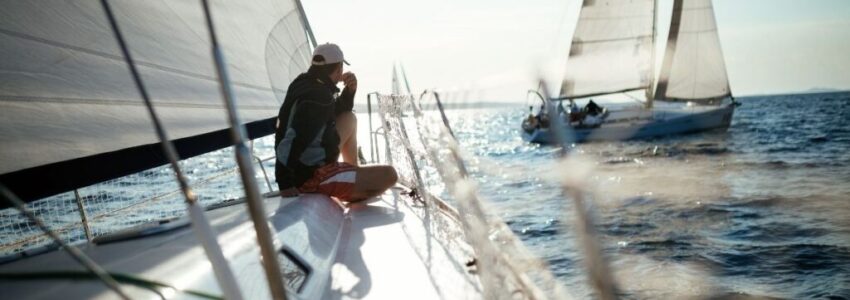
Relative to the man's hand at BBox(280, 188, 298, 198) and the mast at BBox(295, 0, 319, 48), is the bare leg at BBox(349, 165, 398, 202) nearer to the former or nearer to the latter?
the man's hand at BBox(280, 188, 298, 198)

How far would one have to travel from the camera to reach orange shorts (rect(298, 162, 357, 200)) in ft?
9.99

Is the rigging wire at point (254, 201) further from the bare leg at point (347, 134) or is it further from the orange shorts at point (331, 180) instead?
the bare leg at point (347, 134)

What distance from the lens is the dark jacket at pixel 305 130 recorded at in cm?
296

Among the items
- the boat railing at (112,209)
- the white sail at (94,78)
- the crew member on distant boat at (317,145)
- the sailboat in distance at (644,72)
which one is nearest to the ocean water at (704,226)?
the crew member on distant boat at (317,145)

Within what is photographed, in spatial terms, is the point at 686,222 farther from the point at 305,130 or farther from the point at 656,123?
the point at 656,123

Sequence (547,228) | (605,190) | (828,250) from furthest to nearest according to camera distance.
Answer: (605,190), (547,228), (828,250)

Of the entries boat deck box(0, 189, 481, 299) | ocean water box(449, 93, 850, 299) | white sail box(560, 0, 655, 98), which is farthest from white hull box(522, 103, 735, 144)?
boat deck box(0, 189, 481, 299)

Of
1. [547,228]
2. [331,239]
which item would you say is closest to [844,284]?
[547,228]

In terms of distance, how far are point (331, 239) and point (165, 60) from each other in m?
0.93

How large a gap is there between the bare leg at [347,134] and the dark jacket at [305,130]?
1.99 ft

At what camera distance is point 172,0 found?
7.86 ft

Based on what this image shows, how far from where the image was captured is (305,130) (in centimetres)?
299

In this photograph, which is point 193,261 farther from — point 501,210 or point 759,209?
point 759,209

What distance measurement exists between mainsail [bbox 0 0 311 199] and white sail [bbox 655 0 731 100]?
90.0ft
